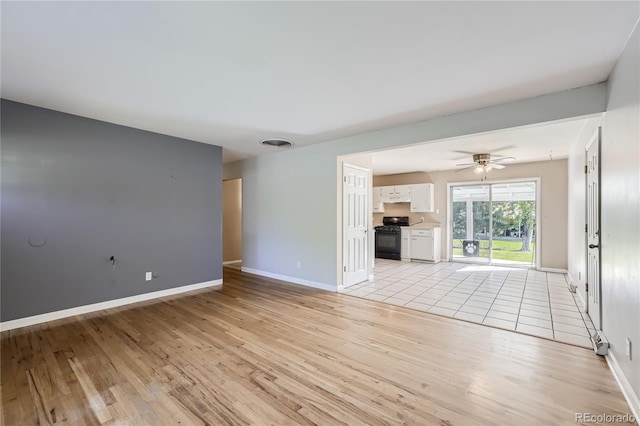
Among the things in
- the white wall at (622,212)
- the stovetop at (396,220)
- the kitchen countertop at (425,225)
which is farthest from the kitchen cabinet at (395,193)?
the white wall at (622,212)

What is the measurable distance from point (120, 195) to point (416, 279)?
5.20m

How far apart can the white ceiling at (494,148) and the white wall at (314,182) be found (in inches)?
12.6

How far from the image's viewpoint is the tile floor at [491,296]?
3148 millimetres

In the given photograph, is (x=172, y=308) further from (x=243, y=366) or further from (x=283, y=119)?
(x=283, y=119)

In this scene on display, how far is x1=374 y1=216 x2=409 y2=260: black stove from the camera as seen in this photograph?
25.1 ft

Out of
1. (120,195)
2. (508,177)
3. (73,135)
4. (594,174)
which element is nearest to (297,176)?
(120,195)

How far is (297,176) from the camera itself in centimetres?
517

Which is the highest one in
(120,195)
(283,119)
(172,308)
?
(283,119)

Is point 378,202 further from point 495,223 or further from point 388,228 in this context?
point 495,223

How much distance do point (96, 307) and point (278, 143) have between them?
3556 mm

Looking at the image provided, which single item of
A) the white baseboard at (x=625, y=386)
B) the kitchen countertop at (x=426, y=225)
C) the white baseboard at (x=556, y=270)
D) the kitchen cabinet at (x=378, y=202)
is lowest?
the white baseboard at (x=556, y=270)

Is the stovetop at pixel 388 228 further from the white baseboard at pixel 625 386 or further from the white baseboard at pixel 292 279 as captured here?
the white baseboard at pixel 625 386

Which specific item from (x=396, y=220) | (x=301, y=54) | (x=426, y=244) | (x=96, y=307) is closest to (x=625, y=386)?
(x=301, y=54)

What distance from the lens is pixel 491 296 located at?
425 cm
